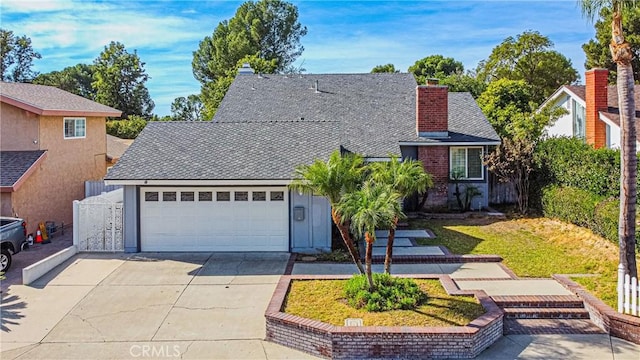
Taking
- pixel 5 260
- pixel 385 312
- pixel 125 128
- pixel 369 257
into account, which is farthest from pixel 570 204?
pixel 125 128

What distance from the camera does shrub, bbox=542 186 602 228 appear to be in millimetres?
14500

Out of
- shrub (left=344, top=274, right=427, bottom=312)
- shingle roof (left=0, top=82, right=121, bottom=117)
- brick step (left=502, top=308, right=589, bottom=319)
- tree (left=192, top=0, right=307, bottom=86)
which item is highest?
tree (left=192, top=0, right=307, bottom=86)

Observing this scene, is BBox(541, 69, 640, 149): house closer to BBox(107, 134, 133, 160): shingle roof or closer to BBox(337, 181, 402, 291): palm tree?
BBox(337, 181, 402, 291): palm tree

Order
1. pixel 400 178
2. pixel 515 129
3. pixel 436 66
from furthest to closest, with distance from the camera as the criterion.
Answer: pixel 436 66
pixel 515 129
pixel 400 178

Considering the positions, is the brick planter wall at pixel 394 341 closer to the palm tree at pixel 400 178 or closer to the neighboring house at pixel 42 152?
the palm tree at pixel 400 178

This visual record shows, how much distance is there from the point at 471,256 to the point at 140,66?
44.0 m

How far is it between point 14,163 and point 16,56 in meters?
40.9

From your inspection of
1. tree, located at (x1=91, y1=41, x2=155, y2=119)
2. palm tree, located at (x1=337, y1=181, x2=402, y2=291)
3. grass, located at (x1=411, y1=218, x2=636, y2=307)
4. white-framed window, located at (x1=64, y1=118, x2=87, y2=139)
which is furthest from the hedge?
tree, located at (x1=91, y1=41, x2=155, y2=119)

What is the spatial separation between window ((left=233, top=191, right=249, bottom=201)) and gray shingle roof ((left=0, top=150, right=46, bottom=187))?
7.27 meters

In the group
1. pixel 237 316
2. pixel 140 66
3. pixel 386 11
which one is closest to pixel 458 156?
pixel 386 11

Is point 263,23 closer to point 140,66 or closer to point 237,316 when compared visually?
point 140,66

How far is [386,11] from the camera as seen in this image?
16.8 m

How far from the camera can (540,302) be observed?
9.77 m

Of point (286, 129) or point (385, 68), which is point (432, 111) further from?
point (385, 68)
